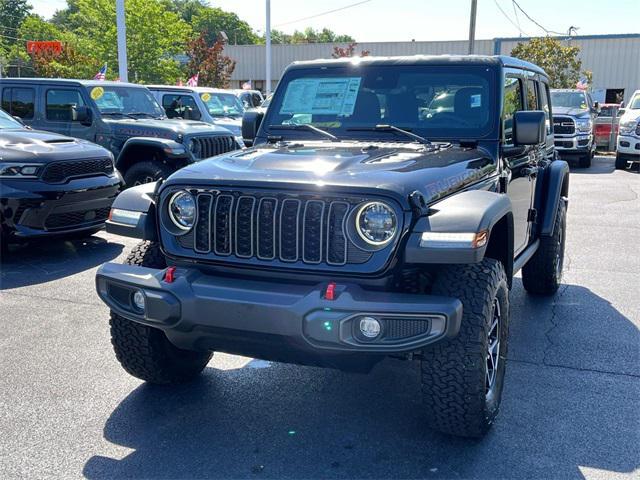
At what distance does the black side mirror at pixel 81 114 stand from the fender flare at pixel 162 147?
24.8 inches

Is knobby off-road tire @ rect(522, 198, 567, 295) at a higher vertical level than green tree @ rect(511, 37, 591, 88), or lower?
lower

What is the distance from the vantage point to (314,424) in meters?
3.43

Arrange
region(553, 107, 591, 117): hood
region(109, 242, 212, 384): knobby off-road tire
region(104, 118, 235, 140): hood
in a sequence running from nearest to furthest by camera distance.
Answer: region(109, 242, 212, 384): knobby off-road tire < region(104, 118, 235, 140): hood < region(553, 107, 591, 117): hood

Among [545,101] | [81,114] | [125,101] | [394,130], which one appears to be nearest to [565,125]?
[125,101]

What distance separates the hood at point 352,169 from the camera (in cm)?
300

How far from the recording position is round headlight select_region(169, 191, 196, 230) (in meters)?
3.23

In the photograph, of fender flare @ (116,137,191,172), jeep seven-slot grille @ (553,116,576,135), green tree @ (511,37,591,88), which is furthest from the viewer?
green tree @ (511,37,591,88)

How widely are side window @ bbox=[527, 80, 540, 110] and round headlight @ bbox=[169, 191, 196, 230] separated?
9.70 feet

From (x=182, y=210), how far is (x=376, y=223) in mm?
987

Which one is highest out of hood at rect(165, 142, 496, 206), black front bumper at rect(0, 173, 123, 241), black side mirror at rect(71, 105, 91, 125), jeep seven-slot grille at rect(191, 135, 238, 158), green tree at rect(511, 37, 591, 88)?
green tree at rect(511, 37, 591, 88)

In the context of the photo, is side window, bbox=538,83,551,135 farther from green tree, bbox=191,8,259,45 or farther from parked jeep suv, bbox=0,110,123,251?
A: green tree, bbox=191,8,259,45

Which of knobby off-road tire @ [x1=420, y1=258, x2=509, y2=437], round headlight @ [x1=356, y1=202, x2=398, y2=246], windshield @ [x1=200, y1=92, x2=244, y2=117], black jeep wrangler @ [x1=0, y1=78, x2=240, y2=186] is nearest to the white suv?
windshield @ [x1=200, y1=92, x2=244, y2=117]

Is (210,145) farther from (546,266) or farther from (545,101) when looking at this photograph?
(546,266)

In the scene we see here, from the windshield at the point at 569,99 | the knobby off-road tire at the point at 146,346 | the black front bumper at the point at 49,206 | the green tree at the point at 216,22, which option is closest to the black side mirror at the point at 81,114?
the black front bumper at the point at 49,206
